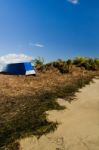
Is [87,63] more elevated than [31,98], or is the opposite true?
[87,63]

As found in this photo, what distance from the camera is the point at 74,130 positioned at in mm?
7598

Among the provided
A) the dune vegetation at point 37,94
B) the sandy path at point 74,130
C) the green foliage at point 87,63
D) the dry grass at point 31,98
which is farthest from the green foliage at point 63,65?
the sandy path at point 74,130

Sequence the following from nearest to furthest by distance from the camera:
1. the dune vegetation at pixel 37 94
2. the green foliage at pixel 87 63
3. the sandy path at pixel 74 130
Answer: the sandy path at pixel 74 130, the dune vegetation at pixel 37 94, the green foliage at pixel 87 63

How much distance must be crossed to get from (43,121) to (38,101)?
7.54ft

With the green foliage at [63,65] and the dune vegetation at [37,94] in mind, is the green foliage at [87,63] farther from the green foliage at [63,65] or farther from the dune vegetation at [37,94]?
the green foliage at [63,65]

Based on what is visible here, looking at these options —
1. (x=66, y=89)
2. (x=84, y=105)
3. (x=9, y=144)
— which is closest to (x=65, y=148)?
(x=9, y=144)

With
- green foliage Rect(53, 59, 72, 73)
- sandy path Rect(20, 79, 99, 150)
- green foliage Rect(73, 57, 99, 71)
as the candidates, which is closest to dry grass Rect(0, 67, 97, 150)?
sandy path Rect(20, 79, 99, 150)

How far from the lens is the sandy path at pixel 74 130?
6684 millimetres

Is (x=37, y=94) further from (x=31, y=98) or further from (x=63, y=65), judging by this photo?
(x=63, y=65)

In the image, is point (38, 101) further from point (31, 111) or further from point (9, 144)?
point (9, 144)

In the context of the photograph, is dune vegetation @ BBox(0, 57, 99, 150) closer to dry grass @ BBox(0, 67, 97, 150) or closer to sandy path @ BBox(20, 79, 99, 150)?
dry grass @ BBox(0, 67, 97, 150)

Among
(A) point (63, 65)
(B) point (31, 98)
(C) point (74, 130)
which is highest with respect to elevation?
(A) point (63, 65)

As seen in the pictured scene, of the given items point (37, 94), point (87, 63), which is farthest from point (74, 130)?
point (87, 63)

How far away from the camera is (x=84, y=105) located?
10.1 metres
